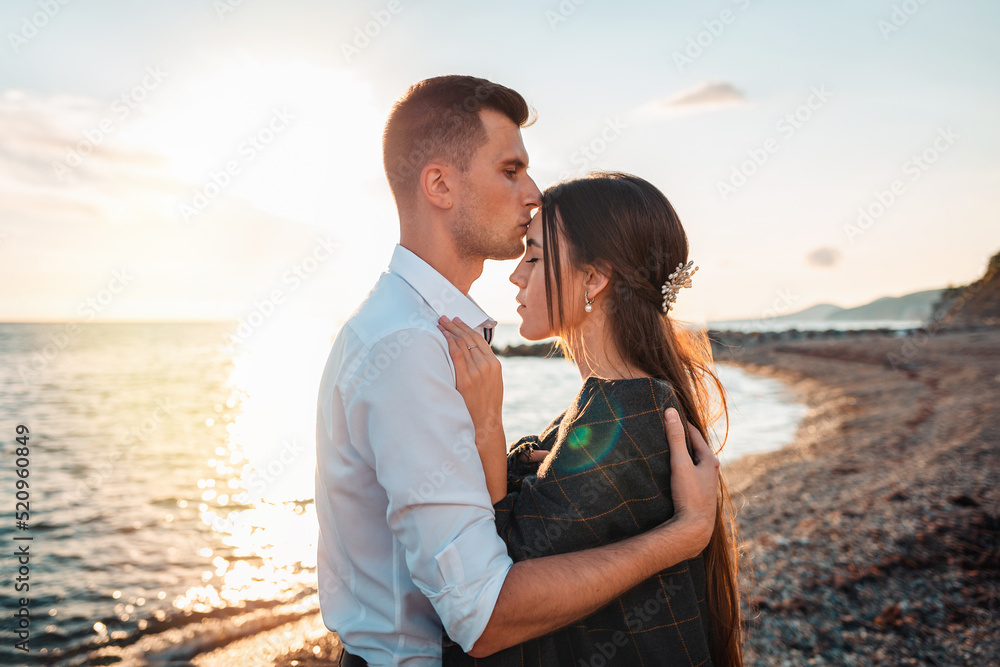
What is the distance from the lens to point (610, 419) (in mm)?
2105

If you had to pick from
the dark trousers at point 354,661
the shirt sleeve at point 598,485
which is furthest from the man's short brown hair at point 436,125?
the dark trousers at point 354,661

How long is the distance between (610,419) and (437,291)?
793mm

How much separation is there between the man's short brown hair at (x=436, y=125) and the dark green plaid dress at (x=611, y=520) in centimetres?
127

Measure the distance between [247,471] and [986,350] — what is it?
3004 centimetres

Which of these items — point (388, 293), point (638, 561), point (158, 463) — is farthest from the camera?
point (158, 463)

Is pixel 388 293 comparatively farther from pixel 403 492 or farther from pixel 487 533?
pixel 487 533

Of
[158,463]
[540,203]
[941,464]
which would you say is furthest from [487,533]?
[158,463]

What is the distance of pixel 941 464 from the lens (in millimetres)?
8484

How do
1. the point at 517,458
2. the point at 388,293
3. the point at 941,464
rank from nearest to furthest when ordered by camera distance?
the point at 388,293
the point at 517,458
the point at 941,464

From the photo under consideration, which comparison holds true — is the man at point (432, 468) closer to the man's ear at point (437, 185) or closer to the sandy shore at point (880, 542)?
the man's ear at point (437, 185)

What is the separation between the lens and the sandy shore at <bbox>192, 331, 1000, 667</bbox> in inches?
169

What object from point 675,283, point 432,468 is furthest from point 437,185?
point 432,468

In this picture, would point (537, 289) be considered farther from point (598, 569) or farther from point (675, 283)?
point (598, 569)

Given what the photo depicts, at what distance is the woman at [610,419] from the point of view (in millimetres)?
1952
